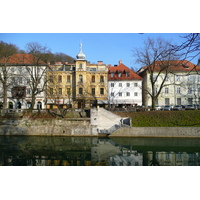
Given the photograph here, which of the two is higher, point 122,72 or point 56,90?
point 122,72

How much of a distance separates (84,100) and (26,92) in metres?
11.6

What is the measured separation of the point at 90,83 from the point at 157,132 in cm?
1729

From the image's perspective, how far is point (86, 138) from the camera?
24.3 metres

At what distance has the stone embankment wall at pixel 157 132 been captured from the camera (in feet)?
74.6

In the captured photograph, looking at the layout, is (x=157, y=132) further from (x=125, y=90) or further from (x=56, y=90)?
(x=56, y=90)

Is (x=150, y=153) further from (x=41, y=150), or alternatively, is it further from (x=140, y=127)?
(x=41, y=150)

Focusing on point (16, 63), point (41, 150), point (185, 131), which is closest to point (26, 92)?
point (16, 63)

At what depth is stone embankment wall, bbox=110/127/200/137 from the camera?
2273cm

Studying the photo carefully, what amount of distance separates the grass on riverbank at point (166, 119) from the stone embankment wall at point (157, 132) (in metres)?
1.10

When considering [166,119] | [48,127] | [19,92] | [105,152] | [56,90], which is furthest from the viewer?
[19,92]

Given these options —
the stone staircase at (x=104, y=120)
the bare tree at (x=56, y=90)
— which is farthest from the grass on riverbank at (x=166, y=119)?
the bare tree at (x=56, y=90)

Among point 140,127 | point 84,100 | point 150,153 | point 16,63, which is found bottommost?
point 150,153

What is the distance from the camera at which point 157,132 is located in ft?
76.5

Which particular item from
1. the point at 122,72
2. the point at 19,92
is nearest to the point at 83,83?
the point at 122,72
